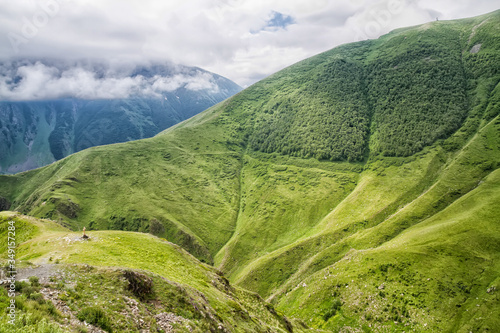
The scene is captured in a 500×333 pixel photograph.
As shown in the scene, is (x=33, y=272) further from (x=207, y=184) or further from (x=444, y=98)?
(x=444, y=98)

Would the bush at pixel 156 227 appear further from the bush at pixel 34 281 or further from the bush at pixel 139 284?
the bush at pixel 34 281

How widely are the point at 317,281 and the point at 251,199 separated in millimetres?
101633

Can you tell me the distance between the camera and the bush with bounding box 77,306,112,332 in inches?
685

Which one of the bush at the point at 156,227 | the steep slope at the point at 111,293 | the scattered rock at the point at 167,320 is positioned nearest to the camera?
the steep slope at the point at 111,293

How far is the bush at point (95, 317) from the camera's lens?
57.1 feet

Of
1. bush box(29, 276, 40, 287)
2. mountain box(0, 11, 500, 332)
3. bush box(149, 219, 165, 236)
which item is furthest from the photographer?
bush box(149, 219, 165, 236)

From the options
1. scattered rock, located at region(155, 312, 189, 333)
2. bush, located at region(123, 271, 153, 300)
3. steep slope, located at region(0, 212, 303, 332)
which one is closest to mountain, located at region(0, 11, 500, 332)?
steep slope, located at region(0, 212, 303, 332)

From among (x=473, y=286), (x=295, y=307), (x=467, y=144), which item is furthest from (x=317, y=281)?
(x=467, y=144)

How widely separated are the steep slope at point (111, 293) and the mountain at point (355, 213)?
38.6 meters

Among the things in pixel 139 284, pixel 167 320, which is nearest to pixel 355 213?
pixel 139 284

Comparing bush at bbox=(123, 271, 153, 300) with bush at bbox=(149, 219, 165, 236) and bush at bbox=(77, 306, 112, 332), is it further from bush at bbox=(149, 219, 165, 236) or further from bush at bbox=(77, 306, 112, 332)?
bush at bbox=(149, 219, 165, 236)

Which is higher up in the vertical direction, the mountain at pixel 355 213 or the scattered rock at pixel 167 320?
the scattered rock at pixel 167 320

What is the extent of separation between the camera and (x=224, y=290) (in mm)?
46188

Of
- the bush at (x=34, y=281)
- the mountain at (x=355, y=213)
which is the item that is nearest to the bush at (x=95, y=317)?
the bush at (x=34, y=281)
